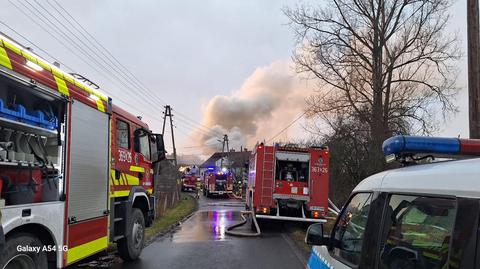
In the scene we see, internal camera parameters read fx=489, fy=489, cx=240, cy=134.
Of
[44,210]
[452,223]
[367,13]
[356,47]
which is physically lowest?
[44,210]

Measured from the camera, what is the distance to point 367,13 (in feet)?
90.7

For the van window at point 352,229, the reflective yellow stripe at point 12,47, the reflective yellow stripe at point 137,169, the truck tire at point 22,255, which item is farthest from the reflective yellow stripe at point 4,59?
the reflective yellow stripe at point 137,169

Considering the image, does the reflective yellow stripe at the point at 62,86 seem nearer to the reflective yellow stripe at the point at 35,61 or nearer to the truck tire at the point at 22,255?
the reflective yellow stripe at the point at 35,61

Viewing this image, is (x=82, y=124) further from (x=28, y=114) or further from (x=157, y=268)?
(x=157, y=268)

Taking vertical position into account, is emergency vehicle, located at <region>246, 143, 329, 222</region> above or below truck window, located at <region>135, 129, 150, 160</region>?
below

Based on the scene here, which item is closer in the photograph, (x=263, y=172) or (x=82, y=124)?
(x=82, y=124)

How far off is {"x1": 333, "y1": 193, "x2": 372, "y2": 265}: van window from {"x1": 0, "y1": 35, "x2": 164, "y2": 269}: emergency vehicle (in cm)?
299

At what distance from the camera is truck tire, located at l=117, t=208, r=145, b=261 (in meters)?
8.91

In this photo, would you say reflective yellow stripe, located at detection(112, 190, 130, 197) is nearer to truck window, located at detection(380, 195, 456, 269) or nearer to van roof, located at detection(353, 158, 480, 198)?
van roof, located at detection(353, 158, 480, 198)

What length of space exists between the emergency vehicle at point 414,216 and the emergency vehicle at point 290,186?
11745 mm

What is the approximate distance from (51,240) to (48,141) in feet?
3.79

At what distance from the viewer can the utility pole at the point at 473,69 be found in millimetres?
8320

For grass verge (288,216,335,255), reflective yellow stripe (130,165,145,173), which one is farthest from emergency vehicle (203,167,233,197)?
Answer: reflective yellow stripe (130,165,145,173)

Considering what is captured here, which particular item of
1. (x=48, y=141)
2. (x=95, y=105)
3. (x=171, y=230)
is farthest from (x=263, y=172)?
(x=48, y=141)
